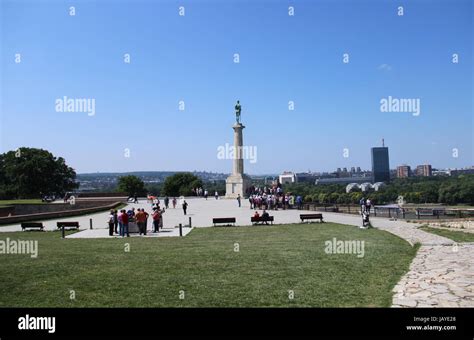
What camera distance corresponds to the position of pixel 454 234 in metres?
16.9

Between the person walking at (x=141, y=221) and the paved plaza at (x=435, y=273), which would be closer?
the paved plaza at (x=435, y=273)

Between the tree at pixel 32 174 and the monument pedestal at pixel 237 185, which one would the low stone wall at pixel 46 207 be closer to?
the monument pedestal at pixel 237 185

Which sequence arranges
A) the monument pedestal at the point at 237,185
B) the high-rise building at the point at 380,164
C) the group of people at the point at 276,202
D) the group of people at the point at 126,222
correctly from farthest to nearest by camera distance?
the high-rise building at the point at 380,164, the monument pedestal at the point at 237,185, the group of people at the point at 276,202, the group of people at the point at 126,222

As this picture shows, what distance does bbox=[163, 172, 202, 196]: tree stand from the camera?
2999 inches

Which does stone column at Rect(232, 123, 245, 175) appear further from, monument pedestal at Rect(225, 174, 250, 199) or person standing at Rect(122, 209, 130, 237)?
person standing at Rect(122, 209, 130, 237)

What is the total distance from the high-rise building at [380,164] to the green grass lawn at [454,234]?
6782 inches

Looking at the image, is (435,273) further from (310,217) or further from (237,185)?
(237,185)

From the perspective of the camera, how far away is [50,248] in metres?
15.1

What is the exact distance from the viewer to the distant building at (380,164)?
182m

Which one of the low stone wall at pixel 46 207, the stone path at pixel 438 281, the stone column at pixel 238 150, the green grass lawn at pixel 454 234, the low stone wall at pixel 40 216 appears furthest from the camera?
the stone column at pixel 238 150

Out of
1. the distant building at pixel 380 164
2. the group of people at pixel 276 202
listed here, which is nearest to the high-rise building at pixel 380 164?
the distant building at pixel 380 164

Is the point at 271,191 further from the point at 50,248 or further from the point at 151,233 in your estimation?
the point at 50,248
